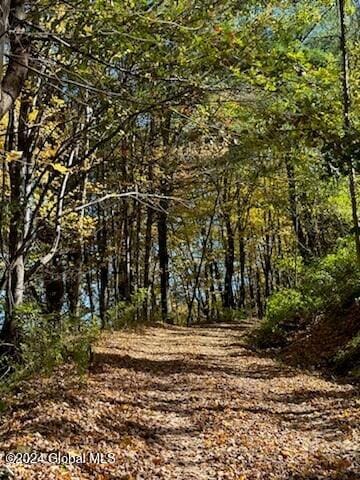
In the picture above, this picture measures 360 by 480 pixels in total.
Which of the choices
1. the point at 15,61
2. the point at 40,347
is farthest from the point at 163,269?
the point at 15,61

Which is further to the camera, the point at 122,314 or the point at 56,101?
the point at 122,314

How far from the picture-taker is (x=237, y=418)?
6426mm

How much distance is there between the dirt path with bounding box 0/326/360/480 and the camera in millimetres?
4762

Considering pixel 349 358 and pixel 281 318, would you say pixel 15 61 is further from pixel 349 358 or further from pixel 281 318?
pixel 281 318

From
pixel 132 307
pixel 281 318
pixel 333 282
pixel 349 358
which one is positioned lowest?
pixel 349 358

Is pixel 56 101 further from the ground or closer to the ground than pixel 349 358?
further from the ground

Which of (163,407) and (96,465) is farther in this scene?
(163,407)

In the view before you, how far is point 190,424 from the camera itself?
20.2 ft

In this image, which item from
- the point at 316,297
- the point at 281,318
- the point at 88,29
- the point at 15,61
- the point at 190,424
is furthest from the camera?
the point at 281,318

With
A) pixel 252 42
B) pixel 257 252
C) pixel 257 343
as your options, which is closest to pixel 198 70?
pixel 252 42

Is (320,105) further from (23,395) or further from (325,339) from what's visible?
(325,339)

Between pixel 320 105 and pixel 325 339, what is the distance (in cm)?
651

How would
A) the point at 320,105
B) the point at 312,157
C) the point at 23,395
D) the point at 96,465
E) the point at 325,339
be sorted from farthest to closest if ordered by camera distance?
the point at 312,157, the point at 325,339, the point at 23,395, the point at 320,105, the point at 96,465

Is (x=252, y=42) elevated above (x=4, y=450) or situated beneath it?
elevated above
